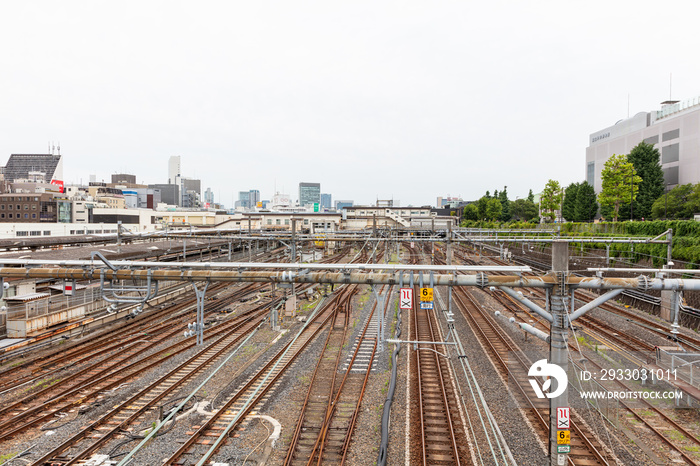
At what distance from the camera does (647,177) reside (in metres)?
34.4

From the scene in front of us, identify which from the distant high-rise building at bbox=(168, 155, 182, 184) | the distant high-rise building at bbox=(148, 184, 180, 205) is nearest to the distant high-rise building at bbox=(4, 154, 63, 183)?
the distant high-rise building at bbox=(148, 184, 180, 205)

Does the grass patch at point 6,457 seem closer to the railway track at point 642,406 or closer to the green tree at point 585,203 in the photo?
the railway track at point 642,406

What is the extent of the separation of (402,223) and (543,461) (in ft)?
201

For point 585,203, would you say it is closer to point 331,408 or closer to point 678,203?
point 678,203

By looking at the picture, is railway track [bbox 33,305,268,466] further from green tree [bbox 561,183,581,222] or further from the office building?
green tree [bbox 561,183,581,222]

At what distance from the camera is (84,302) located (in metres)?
17.3

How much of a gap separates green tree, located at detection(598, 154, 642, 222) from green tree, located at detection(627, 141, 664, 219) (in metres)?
1.72

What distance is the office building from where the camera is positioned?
36000 mm

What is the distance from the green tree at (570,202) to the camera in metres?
47.1

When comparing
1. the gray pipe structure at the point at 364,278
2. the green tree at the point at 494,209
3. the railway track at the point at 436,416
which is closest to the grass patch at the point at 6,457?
the gray pipe structure at the point at 364,278

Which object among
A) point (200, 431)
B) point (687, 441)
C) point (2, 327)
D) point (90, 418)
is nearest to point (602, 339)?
point (687, 441)

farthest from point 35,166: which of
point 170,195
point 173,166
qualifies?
point 173,166

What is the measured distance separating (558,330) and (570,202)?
164ft

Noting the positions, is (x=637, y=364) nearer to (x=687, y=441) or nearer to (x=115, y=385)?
(x=687, y=441)
